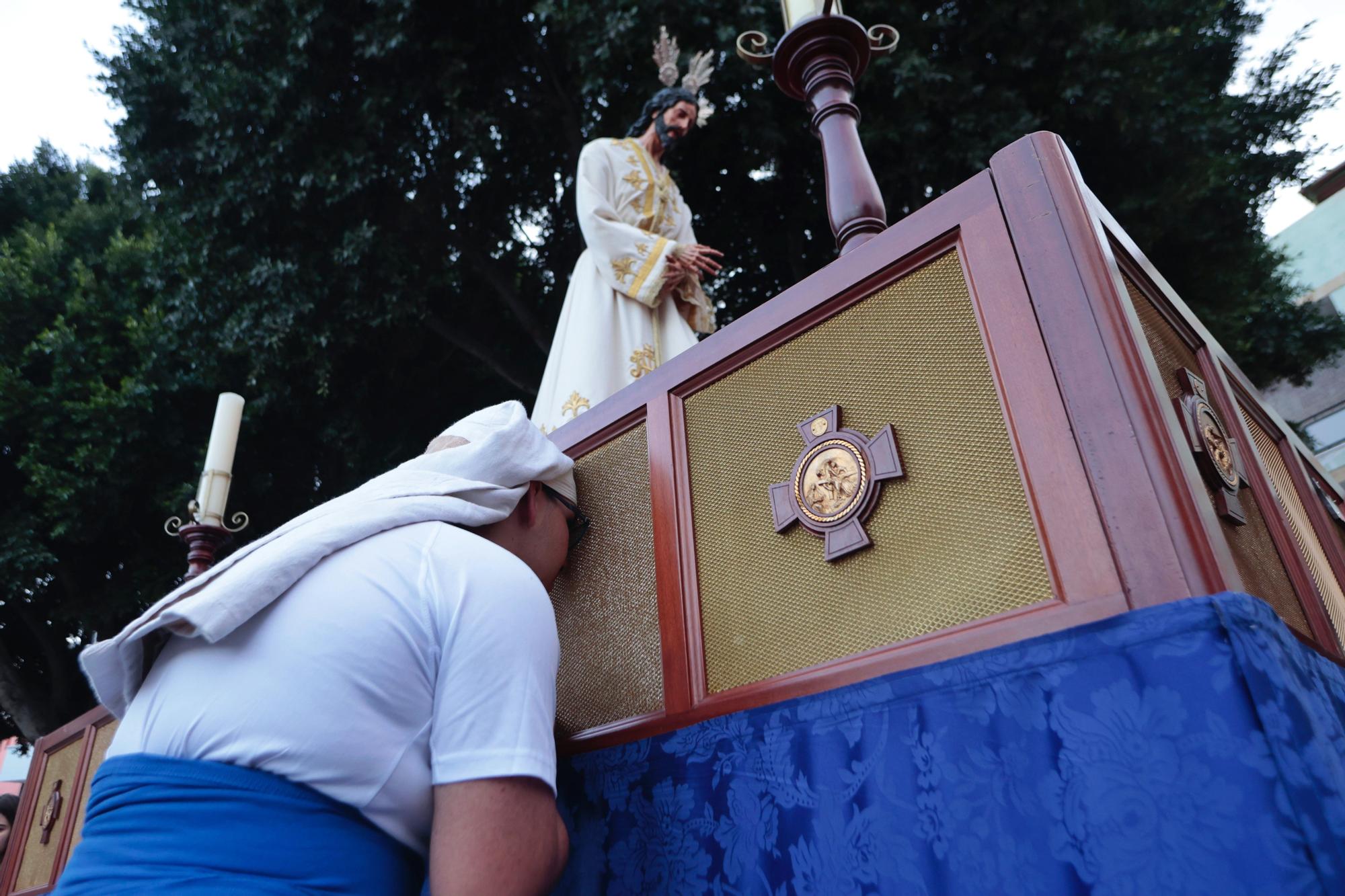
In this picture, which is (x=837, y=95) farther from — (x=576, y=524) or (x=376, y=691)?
(x=376, y=691)

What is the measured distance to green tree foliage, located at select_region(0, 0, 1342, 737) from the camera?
688 centimetres

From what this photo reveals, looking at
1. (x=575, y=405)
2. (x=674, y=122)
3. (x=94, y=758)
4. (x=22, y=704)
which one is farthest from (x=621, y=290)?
(x=22, y=704)

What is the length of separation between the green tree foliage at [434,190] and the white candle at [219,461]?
394 centimetres

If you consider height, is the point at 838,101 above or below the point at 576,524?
above

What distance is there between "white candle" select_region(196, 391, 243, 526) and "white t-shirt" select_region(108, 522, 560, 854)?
2.73m

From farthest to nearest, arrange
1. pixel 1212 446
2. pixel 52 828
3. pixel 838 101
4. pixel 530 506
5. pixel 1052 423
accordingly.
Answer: pixel 52 828, pixel 838 101, pixel 530 506, pixel 1212 446, pixel 1052 423

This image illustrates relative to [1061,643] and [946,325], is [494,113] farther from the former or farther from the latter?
[1061,643]

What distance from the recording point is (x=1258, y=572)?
1401 mm

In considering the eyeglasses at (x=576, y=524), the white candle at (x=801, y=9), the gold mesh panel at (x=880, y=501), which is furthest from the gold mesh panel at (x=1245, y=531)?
the white candle at (x=801, y=9)

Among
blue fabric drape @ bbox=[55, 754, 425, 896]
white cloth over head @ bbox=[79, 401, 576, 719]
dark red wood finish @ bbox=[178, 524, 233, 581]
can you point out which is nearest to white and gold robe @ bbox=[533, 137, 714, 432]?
white cloth over head @ bbox=[79, 401, 576, 719]

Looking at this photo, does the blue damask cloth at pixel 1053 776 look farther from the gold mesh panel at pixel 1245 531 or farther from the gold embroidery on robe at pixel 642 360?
the gold embroidery on robe at pixel 642 360

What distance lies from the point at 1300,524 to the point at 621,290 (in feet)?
7.41

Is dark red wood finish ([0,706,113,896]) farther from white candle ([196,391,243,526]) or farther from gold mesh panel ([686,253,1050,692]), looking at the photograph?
gold mesh panel ([686,253,1050,692])

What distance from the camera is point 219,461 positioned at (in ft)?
12.2
